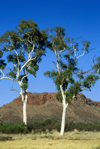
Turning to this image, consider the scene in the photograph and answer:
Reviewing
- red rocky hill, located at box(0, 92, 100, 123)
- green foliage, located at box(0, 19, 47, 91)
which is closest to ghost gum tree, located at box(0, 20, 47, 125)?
green foliage, located at box(0, 19, 47, 91)

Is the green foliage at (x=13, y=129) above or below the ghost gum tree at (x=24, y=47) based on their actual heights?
below

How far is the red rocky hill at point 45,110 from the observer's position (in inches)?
2756

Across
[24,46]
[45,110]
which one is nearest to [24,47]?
[24,46]

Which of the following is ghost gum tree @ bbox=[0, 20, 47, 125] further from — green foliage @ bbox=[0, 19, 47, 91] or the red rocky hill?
the red rocky hill

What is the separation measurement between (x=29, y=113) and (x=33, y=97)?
54.8 ft

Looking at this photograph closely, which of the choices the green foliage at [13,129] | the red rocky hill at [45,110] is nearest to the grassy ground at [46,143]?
the green foliage at [13,129]

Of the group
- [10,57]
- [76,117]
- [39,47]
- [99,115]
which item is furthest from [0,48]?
[99,115]

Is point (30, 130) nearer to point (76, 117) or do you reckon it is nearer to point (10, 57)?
point (10, 57)

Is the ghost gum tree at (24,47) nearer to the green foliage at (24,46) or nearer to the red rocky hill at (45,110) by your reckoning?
the green foliage at (24,46)

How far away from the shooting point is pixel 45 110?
77.6 m

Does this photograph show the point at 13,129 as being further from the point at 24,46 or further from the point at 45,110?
the point at 45,110

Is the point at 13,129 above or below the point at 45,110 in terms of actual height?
below

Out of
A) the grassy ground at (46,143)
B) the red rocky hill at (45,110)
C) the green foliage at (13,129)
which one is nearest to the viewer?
the grassy ground at (46,143)

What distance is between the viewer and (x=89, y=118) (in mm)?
76750
